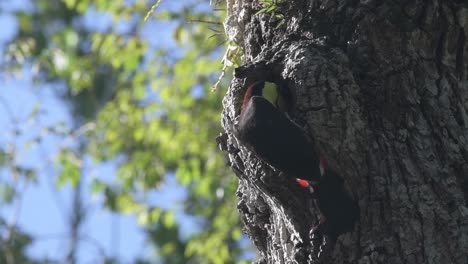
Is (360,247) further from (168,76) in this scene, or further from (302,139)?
(168,76)

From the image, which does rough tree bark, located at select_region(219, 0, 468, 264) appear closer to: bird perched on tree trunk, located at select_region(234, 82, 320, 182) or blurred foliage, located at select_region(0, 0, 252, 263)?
bird perched on tree trunk, located at select_region(234, 82, 320, 182)

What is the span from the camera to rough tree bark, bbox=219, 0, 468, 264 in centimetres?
244

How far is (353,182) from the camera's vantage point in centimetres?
247

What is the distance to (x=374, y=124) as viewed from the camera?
2.54 meters

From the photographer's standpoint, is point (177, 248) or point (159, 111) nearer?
point (159, 111)

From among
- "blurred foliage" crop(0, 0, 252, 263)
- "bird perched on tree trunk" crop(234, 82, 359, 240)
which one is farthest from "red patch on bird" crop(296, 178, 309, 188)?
"blurred foliage" crop(0, 0, 252, 263)

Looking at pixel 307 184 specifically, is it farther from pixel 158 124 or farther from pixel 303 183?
pixel 158 124

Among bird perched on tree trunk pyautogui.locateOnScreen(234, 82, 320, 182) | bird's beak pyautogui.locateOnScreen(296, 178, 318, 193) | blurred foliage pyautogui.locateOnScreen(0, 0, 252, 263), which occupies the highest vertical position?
blurred foliage pyautogui.locateOnScreen(0, 0, 252, 263)

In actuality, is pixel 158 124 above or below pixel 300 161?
above

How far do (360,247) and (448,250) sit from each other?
236 mm

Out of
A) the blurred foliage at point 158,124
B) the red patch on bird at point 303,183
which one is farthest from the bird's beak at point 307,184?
the blurred foliage at point 158,124

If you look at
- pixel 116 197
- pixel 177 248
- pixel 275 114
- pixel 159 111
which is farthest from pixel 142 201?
pixel 275 114

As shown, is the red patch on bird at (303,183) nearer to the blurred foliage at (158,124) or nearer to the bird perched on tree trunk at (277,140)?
the bird perched on tree trunk at (277,140)

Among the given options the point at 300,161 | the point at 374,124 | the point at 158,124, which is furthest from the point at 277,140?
the point at 158,124
